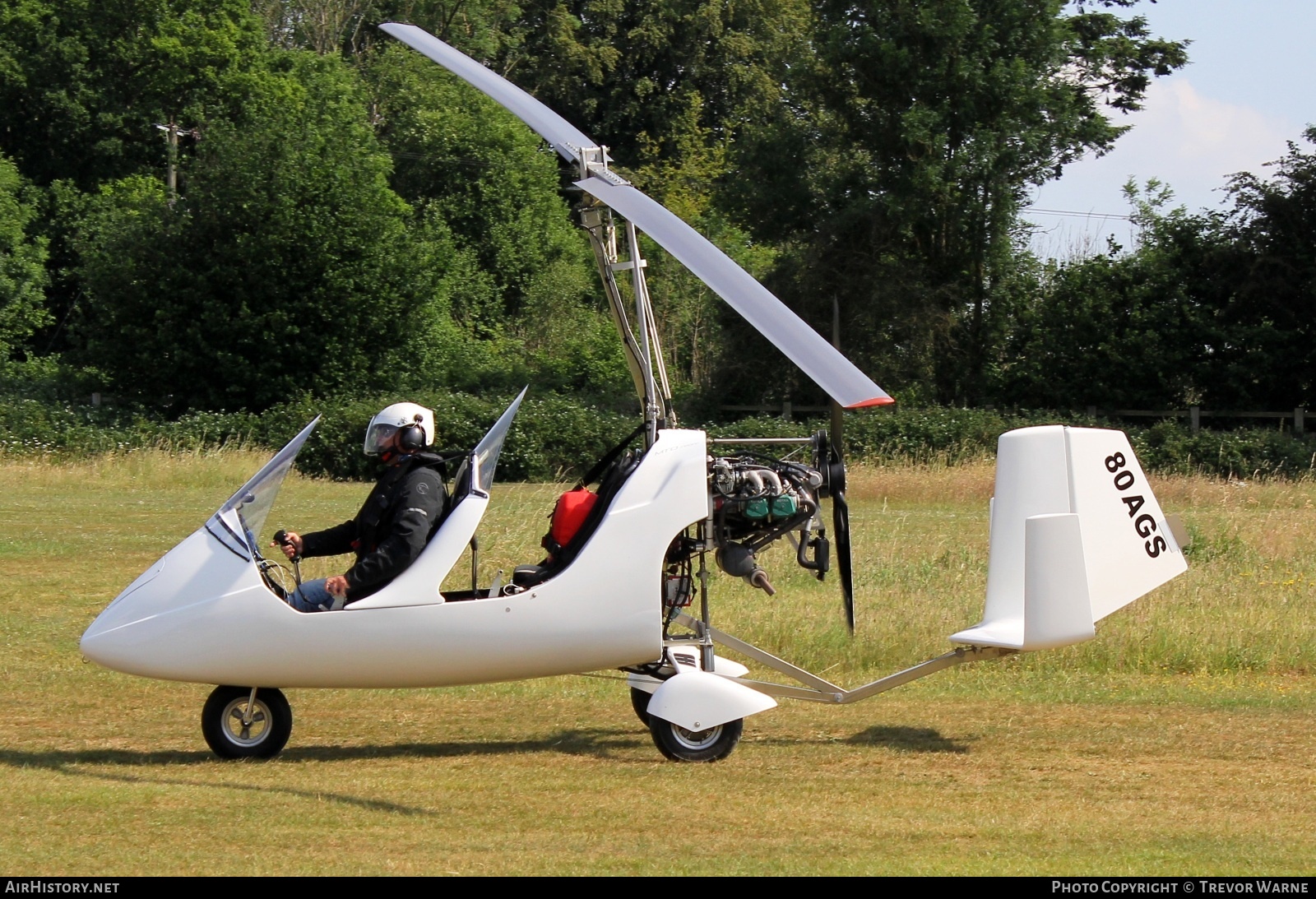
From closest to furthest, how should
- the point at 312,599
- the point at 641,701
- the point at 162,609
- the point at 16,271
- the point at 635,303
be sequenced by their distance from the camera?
the point at 162,609
the point at 312,599
the point at 635,303
the point at 641,701
the point at 16,271

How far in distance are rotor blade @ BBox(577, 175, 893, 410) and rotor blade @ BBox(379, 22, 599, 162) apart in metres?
0.85

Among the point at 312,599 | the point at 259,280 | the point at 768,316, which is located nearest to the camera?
the point at 768,316

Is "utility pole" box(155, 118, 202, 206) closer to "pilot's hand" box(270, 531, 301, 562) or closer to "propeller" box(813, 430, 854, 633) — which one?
"pilot's hand" box(270, 531, 301, 562)

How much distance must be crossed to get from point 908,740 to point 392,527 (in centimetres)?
A: 293

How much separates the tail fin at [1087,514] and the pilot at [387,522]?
9.14ft

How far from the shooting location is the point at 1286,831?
19.3ft

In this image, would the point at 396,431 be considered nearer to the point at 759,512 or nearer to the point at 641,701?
the point at 759,512

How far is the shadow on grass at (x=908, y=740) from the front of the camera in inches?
295

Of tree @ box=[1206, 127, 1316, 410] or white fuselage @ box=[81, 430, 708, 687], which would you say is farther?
tree @ box=[1206, 127, 1316, 410]

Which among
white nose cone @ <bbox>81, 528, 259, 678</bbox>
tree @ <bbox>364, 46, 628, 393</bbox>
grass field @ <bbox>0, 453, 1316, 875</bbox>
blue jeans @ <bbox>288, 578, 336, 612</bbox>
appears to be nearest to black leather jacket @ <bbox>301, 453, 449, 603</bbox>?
blue jeans @ <bbox>288, 578, 336, 612</bbox>

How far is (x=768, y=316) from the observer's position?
5902 mm

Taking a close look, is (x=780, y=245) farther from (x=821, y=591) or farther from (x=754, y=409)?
(x=821, y=591)

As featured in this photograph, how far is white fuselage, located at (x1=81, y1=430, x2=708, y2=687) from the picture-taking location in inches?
265

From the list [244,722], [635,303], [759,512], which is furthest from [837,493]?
[244,722]
